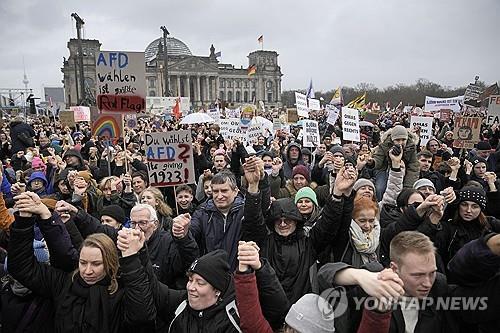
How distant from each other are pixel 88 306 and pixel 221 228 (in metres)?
1.39

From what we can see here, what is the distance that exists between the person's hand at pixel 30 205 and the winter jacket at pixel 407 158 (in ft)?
13.0

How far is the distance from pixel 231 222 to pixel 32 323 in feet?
5.65

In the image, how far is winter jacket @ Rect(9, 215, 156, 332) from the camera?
244 cm

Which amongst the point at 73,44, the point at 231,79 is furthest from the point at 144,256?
the point at 231,79

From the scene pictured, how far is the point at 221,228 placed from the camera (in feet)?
12.0

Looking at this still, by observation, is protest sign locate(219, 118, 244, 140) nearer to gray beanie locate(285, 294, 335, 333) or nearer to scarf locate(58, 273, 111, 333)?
scarf locate(58, 273, 111, 333)

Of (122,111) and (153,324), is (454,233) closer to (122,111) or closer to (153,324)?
(153,324)

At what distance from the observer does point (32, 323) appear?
9.10ft

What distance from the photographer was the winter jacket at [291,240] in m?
3.14

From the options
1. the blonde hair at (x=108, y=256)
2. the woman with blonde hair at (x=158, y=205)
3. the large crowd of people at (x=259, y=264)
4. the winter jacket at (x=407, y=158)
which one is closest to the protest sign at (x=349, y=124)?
the winter jacket at (x=407, y=158)

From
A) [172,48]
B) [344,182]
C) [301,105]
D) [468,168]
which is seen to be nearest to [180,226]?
[344,182]

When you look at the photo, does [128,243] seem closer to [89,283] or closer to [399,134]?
[89,283]

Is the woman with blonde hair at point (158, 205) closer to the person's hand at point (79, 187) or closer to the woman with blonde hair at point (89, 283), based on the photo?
the person's hand at point (79, 187)

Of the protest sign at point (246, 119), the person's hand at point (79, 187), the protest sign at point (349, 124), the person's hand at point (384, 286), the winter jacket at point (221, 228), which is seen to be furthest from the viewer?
the protest sign at point (246, 119)
